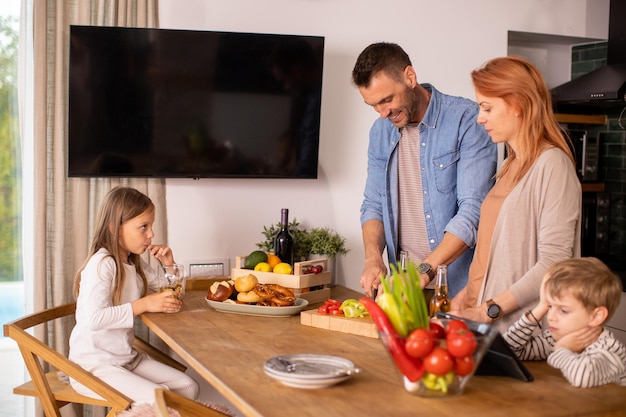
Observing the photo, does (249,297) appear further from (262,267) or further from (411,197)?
(411,197)

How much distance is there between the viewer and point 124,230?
3111 mm

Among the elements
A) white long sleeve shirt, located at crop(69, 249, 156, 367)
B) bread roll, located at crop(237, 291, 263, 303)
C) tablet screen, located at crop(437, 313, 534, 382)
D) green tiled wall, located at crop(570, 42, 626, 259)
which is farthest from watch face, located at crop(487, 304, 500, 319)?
green tiled wall, located at crop(570, 42, 626, 259)

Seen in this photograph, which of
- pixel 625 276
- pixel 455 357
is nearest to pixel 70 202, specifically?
pixel 455 357

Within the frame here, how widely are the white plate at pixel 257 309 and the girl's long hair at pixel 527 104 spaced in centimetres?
96

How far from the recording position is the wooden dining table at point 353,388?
5.89ft

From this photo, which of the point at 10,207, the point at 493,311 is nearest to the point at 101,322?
the point at 10,207

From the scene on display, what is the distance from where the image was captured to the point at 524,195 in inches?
92.0

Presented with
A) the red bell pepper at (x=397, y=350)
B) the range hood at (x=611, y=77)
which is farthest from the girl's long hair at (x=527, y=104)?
the range hood at (x=611, y=77)

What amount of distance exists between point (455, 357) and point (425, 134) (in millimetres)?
A: 1512

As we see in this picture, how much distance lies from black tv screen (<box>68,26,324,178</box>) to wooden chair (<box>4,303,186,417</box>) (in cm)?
80

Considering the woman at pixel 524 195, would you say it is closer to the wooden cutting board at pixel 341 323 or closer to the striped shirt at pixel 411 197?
the wooden cutting board at pixel 341 323

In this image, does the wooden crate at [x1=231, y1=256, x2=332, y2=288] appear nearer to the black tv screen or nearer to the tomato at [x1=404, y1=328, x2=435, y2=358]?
the black tv screen

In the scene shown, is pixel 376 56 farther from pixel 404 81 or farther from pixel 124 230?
pixel 124 230

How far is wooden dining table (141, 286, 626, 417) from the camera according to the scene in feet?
5.89
